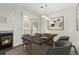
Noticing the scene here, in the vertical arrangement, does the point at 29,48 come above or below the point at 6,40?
below

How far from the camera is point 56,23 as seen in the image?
1504 millimetres

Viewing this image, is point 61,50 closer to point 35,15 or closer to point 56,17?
point 56,17

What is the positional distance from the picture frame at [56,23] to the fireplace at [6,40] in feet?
1.99

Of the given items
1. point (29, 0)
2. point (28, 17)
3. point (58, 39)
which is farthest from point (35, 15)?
point (58, 39)

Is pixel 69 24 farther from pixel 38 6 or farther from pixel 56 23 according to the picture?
pixel 38 6

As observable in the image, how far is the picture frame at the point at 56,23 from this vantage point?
1477 mm

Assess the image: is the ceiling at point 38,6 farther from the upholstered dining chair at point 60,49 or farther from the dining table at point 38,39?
the upholstered dining chair at point 60,49

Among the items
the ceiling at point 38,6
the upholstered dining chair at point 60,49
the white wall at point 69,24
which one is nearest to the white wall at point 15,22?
the ceiling at point 38,6

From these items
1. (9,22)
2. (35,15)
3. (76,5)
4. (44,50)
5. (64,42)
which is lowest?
(44,50)

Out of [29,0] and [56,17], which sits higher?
[29,0]

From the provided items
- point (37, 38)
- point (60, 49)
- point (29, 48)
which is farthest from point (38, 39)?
point (60, 49)

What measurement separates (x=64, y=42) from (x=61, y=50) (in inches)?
5.2

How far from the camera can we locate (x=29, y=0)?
148 cm

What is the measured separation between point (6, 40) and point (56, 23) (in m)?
0.81
